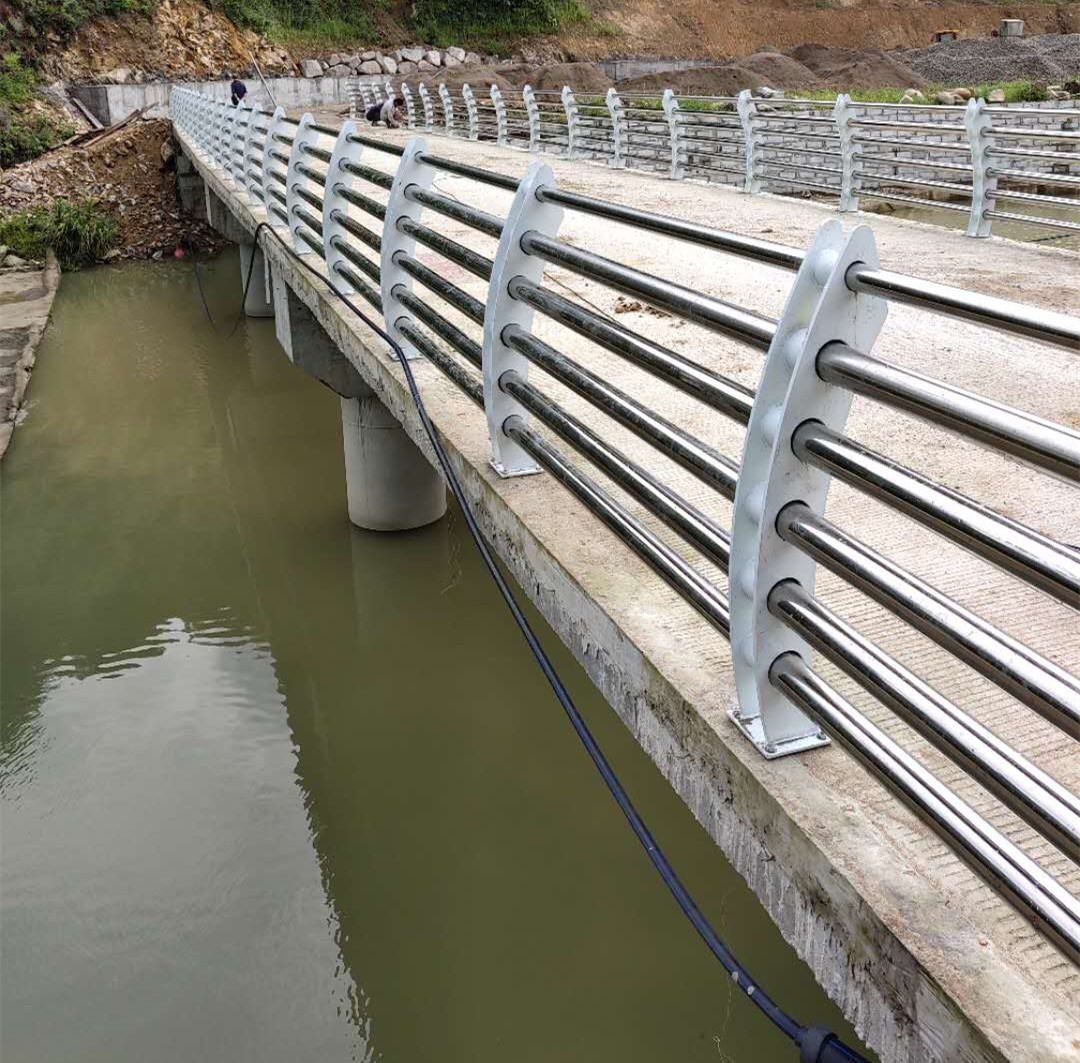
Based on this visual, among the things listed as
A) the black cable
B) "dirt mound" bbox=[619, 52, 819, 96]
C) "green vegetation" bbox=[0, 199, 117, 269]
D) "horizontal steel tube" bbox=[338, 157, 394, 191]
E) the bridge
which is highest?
"dirt mound" bbox=[619, 52, 819, 96]

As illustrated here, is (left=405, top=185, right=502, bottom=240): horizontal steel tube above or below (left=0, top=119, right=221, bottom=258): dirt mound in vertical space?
above

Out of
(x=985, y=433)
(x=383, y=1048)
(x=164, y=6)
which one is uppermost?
(x=164, y=6)

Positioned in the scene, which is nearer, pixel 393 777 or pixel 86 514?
pixel 393 777

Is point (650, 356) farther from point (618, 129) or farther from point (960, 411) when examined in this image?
point (618, 129)

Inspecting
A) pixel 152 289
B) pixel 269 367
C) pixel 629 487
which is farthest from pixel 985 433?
pixel 152 289

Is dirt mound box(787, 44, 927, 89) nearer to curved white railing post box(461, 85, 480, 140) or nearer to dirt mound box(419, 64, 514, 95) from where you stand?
dirt mound box(419, 64, 514, 95)

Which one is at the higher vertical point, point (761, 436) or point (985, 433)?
point (985, 433)

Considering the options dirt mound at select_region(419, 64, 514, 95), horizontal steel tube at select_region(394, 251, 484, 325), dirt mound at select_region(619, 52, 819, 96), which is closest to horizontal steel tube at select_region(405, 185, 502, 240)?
horizontal steel tube at select_region(394, 251, 484, 325)

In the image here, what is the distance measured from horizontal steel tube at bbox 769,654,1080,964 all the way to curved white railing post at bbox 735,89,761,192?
1108 centimetres

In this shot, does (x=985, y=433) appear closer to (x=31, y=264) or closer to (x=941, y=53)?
(x=31, y=264)

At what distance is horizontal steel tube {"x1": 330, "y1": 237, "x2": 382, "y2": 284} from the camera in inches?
220

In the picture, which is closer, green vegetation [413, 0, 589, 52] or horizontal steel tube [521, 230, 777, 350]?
horizontal steel tube [521, 230, 777, 350]

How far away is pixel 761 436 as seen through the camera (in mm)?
2088

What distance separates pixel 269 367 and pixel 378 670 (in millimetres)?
8726
